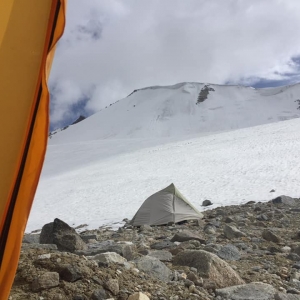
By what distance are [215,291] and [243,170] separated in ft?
56.3

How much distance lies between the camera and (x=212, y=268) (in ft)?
13.1

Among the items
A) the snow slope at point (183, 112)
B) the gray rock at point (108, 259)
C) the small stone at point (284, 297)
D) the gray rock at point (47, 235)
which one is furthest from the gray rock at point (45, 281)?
the snow slope at point (183, 112)

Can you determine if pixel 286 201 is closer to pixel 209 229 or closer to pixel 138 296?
pixel 209 229

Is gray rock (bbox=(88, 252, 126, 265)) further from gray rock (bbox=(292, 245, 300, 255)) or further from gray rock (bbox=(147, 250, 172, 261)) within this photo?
gray rock (bbox=(292, 245, 300, 255))

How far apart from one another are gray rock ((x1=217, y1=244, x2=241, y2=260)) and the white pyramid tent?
3998mm

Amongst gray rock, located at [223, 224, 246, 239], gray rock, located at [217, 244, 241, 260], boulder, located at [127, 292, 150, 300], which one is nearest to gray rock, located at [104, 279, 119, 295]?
boulder, located at [127, 292, 150, 300]

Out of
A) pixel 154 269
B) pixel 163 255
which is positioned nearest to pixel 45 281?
pixel 154 269

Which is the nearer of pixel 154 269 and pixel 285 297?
pixel 285 297

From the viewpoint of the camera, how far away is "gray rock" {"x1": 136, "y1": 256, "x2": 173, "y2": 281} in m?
3.80

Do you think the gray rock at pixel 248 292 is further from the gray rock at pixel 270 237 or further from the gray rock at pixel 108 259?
the gray rock at pixel 270 237

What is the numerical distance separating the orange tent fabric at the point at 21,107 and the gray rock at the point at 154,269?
6.43 feet

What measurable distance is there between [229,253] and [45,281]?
3.26m

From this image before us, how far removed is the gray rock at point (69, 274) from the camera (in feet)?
10.3

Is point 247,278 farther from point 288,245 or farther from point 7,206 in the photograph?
point 7,206
